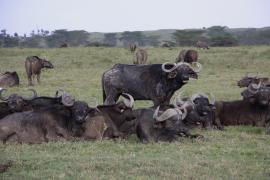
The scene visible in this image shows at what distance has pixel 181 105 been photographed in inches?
501

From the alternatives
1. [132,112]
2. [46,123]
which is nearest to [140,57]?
[132,112]

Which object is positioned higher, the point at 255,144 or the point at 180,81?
the point at 180,81

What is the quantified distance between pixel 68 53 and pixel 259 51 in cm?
1307

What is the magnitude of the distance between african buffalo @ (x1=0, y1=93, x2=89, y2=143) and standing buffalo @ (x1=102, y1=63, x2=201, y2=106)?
9.97ft

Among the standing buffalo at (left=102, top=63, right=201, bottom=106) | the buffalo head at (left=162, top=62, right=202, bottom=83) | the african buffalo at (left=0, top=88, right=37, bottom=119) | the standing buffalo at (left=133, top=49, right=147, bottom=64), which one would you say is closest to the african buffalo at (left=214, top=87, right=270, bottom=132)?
the buffalo head at (left=162, top=62, right=202, bottom=83)

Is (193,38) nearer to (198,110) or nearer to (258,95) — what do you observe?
(258,95)

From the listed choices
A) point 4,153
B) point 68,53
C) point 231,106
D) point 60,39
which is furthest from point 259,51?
point 60,39

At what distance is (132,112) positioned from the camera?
12.1 metres

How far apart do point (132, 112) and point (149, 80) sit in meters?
2.20

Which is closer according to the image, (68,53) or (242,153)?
(242,153)

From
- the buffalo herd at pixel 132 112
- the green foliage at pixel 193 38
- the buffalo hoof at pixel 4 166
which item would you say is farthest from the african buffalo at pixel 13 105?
the green foliage at pixel 193 38

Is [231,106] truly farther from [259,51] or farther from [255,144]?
[259,51]

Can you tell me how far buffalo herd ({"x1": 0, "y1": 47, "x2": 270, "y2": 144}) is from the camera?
11133mm

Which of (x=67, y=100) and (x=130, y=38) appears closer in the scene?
(x=67, y=100)
